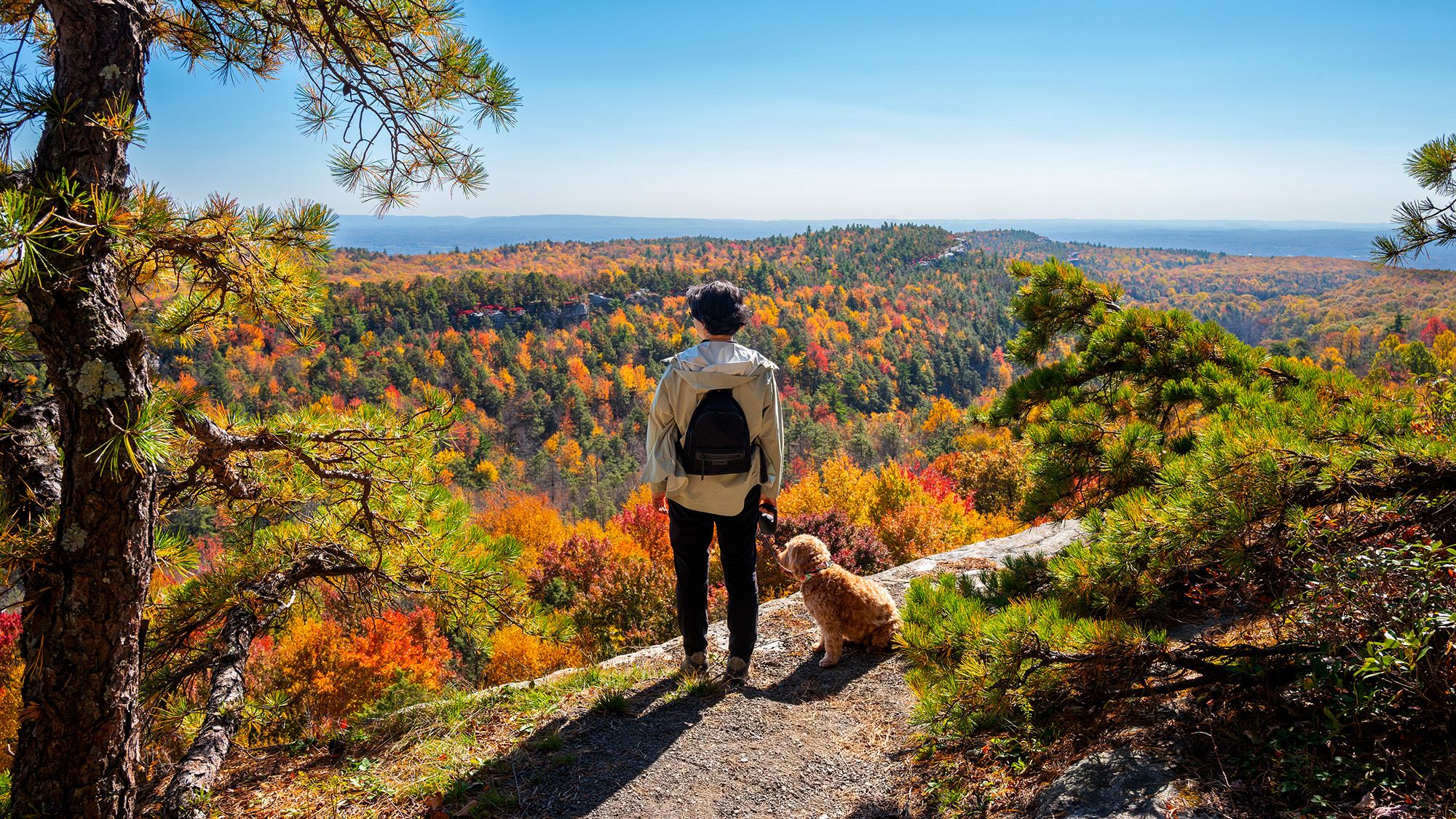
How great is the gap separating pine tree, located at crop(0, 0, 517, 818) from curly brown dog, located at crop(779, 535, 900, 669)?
2.43 metres

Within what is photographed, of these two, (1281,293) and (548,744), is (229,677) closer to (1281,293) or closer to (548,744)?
(548,744)

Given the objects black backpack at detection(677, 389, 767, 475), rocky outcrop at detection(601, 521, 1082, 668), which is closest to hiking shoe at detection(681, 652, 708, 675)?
A: rocky outcrop at detection(601, 521, 1082, 668)

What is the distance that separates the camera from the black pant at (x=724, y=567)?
132 inches

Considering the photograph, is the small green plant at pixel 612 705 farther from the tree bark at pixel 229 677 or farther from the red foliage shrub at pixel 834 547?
the red foliage shrub at pixel 834 547

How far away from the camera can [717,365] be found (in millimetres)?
3141

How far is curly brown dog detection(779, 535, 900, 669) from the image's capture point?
12.4ft

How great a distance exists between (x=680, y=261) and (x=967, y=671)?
109 m

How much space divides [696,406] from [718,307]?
18.4 inches

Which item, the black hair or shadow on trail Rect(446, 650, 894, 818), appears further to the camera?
the black hair

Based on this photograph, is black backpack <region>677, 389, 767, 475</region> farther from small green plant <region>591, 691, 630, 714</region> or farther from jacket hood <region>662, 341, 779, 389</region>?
small green plant <region>591, 691, 630, 714</region>

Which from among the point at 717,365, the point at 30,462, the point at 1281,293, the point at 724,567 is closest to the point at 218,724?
the point at 30,462

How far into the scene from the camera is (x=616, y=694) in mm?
3379

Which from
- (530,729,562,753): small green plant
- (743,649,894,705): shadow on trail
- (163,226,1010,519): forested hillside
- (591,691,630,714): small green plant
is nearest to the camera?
(530,729,562,753): small green plant

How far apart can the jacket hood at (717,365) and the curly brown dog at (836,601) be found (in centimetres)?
107
